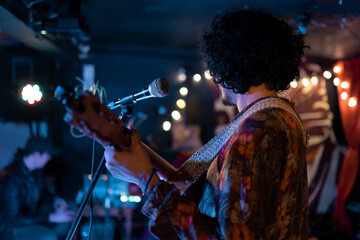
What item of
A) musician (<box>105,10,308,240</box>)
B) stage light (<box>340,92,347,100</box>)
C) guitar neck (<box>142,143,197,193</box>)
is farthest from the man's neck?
stage light (<box>340,92,347,100</box>)

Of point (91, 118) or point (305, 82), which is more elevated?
point (305, 82)

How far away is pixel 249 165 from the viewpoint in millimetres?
1055

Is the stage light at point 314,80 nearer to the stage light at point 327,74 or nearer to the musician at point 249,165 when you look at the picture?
the stage light at point 327,74

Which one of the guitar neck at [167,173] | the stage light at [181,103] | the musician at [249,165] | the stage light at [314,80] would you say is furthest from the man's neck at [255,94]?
the stage light at [314,80]

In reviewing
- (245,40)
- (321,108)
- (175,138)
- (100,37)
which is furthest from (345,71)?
(245,40)

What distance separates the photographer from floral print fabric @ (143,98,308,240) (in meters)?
1.05

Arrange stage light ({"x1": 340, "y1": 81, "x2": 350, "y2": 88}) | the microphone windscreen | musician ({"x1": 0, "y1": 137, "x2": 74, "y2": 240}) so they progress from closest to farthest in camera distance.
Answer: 1. the microphone windscreen
2. musician ({"x1": 0, "y1": 137, "x2": 74, "y2": 240})
3. stage light ({"x1": 340, "y1": 81, "x2": 350, "y2": 88})

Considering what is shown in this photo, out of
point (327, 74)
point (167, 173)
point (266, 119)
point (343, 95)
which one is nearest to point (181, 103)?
point (327, 74)

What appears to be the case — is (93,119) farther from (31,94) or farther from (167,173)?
(31,94)

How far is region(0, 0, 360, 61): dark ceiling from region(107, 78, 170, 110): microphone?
5.83 feet

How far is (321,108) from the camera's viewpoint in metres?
6.63

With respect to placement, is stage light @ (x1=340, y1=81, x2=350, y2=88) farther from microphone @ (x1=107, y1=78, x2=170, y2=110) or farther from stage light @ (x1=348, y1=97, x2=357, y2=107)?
microphone @ (x1=107, y1=78, x2=170, y2=110)

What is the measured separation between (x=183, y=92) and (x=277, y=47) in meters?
4.87

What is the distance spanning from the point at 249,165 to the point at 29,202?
4.18 metres
